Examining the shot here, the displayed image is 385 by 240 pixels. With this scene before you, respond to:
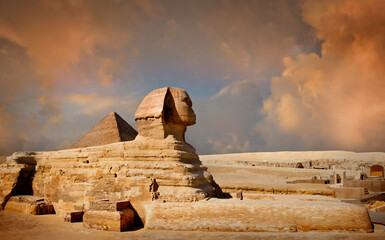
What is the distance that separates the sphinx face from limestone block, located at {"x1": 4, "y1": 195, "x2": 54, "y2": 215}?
15.9ft

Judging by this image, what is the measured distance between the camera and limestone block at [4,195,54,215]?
28.1ft

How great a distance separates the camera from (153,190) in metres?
6.75

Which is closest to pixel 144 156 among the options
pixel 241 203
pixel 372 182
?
pixel 241 203

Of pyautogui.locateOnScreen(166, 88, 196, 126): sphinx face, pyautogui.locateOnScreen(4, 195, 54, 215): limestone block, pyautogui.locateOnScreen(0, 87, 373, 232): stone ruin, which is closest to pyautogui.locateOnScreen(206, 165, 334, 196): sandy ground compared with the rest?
pyautogui.locateOnScreen(0, 87, 373, 232): stone ruin

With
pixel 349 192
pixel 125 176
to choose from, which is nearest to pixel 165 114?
pixel 125 176

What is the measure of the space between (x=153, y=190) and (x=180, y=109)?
2477 millimetres

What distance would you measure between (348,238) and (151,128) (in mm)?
5205

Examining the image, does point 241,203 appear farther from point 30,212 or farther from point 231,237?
point 30,212

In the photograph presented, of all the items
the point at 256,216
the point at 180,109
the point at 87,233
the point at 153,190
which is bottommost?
the point at 87,233

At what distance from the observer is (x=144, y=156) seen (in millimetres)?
7473

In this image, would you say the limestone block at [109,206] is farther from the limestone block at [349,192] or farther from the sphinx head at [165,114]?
the limestone block at [349,192]

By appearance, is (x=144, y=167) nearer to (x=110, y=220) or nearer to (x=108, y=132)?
(x=110, y=220)

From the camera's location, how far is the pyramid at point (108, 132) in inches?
447

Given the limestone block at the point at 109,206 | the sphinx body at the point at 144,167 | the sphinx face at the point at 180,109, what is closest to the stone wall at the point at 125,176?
the sphinx body at the point at 144,167
